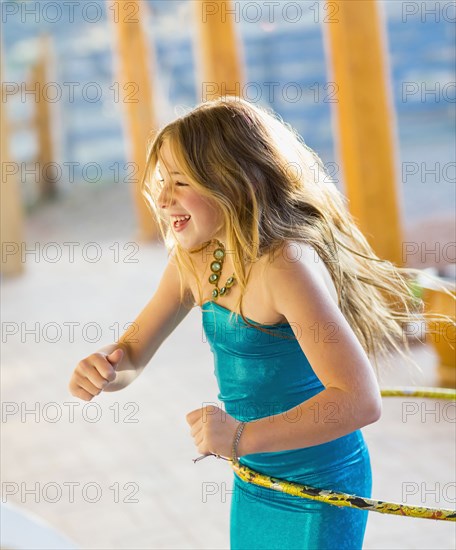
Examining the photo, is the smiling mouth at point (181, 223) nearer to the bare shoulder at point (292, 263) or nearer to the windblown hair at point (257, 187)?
the windblown hair at point (257, 187)

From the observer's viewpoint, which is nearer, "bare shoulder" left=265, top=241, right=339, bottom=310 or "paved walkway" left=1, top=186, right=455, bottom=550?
"bare shoulder" left=265, top=241, right=339, bottom=310

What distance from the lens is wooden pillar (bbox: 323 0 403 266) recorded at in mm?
5875

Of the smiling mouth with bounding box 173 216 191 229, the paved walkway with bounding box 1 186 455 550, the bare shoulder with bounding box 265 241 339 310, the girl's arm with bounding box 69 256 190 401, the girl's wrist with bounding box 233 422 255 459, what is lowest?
the paved walkway with bounding box 1 186 455 550

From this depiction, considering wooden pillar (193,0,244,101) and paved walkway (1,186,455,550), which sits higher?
wooden pillar (193,0,244,101)

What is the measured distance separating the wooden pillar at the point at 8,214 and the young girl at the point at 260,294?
7.28 m

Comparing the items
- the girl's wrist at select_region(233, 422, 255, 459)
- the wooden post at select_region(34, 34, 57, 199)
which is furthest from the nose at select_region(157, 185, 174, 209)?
the wooden post at select_region(34, 34, 57, 199)

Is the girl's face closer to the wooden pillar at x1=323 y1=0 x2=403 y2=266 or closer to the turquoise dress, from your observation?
the turquoise dress

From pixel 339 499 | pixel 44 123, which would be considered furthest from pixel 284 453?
pixel 44 123

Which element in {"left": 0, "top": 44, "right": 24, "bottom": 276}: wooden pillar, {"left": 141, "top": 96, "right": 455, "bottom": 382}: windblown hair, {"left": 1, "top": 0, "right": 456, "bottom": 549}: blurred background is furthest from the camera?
{"left": 0, "top": 44, "right": 24, "bottom": 276}: wooden pillar

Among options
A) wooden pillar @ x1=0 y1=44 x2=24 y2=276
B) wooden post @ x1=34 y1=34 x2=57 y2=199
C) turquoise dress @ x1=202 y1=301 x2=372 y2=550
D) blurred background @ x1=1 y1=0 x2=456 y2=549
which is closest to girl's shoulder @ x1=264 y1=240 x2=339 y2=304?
turquoise dress @ x1=202 y1=301 x2=372 y2=550

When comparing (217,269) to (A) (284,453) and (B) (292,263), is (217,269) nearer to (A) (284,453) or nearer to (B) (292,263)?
(B) (292,263)

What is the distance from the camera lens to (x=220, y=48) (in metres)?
7.73

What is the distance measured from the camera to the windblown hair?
1.92m

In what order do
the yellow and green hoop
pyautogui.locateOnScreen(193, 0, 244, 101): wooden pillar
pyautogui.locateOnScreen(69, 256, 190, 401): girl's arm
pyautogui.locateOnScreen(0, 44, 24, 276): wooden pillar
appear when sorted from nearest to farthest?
the yellow and green hoop, pyautogui.locateOnScreen(69, 256, 190, 401): girl's arm, pyautogui.locateOnScreen(193, 0, 244, 101): wooden pillar, pyautogui.locateOnScreen(0, 44, 24, 276): wooden pillar
